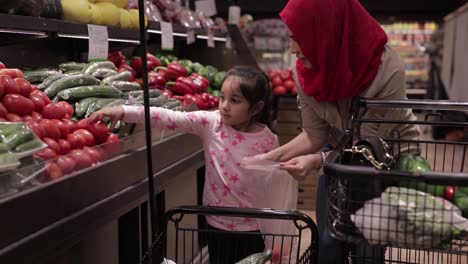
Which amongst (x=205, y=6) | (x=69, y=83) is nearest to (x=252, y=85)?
(x=69, y=83)

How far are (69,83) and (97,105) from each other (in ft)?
0.70

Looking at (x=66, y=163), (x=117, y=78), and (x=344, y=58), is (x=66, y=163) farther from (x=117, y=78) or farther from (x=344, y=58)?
(x=117, y=78)

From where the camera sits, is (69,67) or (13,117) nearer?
(13,117)

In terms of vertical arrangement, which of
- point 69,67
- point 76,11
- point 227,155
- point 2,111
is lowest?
point 227,155

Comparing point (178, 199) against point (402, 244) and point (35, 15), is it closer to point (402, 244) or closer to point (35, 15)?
point (35, 15)

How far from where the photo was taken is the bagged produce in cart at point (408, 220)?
1.06 metres

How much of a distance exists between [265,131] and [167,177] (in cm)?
59

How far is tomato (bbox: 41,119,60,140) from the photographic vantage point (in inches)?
78.7

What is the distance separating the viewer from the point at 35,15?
2.36 meters

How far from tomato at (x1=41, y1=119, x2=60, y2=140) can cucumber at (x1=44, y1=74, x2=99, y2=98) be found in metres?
0.57

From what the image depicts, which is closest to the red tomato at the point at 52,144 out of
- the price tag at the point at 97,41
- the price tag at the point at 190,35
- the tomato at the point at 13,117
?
the tomato at the point at 13,117

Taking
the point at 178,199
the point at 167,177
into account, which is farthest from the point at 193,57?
the point at 167,177

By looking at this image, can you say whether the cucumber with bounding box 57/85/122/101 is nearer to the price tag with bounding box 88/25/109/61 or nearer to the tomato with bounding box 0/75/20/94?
the price tag with bounding box 88/25/109/61

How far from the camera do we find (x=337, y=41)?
2.00 m
